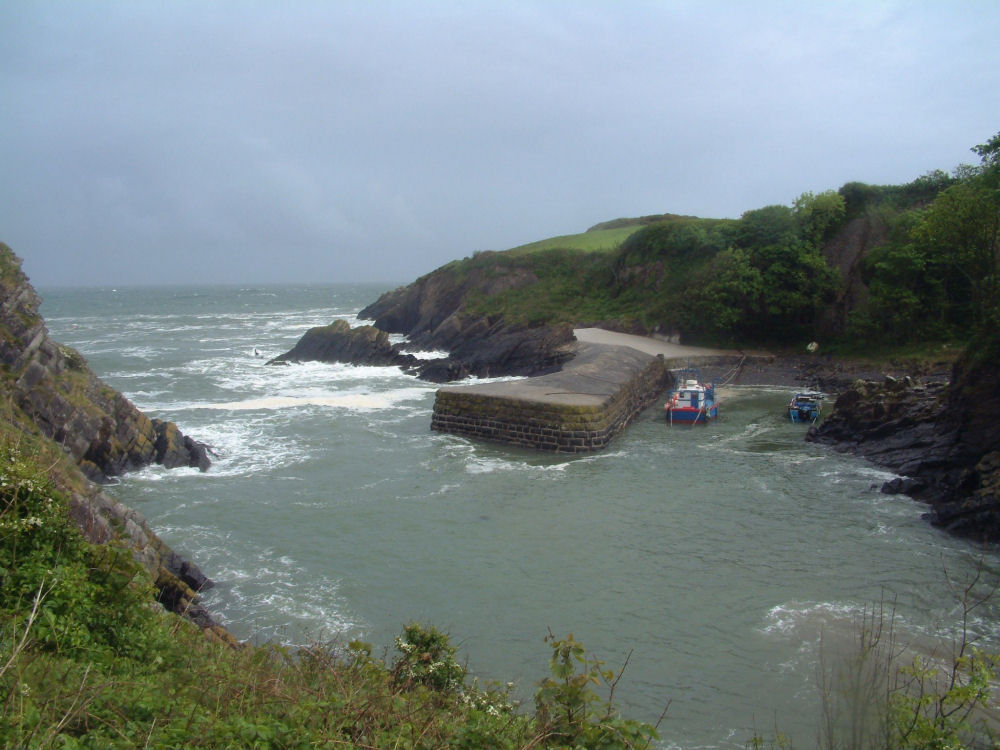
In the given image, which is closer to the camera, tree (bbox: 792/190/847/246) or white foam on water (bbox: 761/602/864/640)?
white foam on water (bbox: 761/602/864/640)

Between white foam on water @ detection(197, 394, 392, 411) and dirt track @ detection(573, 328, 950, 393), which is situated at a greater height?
dirt track @ detection(573, 328, 950, 393)

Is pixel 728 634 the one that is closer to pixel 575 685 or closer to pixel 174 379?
pixel 575 685

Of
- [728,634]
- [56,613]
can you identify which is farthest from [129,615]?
[728,634]

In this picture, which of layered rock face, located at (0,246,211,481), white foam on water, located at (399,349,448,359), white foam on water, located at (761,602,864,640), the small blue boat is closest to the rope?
the small blue boat

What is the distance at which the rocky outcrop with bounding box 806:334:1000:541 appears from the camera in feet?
45.7

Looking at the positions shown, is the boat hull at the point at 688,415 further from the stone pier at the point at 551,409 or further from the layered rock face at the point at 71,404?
the layered rock face at the point at 71,404

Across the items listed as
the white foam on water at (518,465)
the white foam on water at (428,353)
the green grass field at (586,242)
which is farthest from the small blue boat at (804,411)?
the green grass field at (586,242)

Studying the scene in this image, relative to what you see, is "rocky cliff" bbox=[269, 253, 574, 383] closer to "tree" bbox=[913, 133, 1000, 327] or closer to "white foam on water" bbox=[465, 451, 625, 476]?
"white foam on water" bbox=[465, 451, 625, 476]

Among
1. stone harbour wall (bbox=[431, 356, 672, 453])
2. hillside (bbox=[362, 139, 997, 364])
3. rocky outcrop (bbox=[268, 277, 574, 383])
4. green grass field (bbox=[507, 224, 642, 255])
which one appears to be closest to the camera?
stone harbour wall (bbox=[431, 356, 672, 453])

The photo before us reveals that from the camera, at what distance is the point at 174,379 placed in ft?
113

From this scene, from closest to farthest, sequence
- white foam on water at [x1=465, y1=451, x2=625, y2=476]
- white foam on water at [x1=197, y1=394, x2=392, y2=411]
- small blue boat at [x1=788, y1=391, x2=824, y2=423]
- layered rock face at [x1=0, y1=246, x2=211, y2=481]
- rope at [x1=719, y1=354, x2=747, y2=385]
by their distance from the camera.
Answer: layered rock face at [x1=0, y1=246, x2=211, y2=481]
white foam on water at [x1=465, y1=451, x2=625, y2=476]
small blue boat at [x1=788, y1=391, x2=824, y2=423]
white foam on water at [x1=197, y1=394, x2=392, y2=411]
rope at [x1=719, y1=354, x2=747, y2=385]

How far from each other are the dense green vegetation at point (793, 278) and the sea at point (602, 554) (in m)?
11.6

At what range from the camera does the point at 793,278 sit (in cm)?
3528

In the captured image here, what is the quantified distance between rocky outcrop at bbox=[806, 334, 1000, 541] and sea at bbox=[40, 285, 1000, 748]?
0.58 metres
